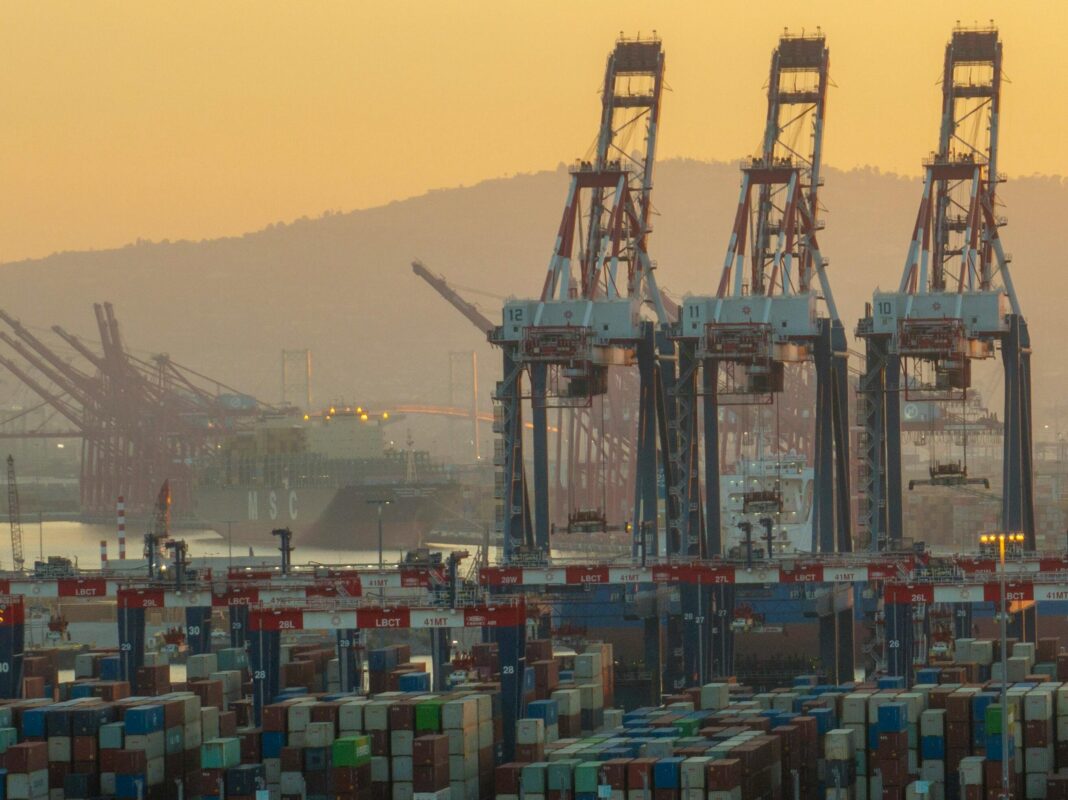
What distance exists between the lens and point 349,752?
186 feet

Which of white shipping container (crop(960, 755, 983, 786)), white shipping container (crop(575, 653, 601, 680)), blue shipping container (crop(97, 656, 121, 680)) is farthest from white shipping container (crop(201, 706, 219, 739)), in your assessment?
white shipping container (crop(960, 755, 983, 786))

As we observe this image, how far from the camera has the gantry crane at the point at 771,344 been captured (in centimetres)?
8612

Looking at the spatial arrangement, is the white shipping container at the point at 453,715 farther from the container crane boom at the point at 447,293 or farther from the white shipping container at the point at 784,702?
the container crane boom at the point at 447,293

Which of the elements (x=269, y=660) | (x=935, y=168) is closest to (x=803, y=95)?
(x=935, y=168)

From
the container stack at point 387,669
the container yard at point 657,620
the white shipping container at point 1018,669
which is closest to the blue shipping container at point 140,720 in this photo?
the container yard at point 657,620

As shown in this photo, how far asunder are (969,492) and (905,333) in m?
106

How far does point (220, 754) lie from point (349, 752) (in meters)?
3.20

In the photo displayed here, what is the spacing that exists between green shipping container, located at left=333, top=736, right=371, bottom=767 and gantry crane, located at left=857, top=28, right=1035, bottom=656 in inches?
1233

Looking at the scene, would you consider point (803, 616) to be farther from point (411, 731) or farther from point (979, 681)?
point (411, 731)

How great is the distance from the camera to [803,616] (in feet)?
300

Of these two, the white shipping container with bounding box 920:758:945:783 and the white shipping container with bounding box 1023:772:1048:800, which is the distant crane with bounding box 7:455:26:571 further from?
the white shipping container with bounding box 1023:772:1048:800

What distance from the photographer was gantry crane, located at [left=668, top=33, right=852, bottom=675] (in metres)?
86.1

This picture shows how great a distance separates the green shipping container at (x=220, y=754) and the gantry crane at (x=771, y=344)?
24521mm

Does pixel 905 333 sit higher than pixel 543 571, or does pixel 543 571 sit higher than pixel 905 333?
pixel 905 333
